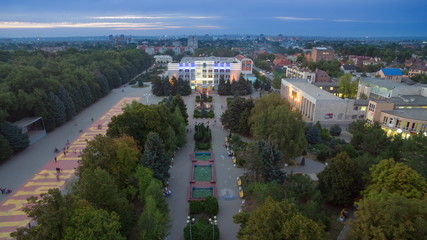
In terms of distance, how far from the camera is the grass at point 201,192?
24191 millimetres

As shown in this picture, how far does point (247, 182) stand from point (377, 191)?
1083cm

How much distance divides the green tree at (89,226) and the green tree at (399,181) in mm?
17091

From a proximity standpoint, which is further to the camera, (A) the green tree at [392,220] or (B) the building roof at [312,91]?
(B) the building roof at [312,91]

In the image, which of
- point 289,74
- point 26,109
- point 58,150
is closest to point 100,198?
point 58,150

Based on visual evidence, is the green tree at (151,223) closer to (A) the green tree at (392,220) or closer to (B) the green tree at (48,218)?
(B) the green tree at (48,218)

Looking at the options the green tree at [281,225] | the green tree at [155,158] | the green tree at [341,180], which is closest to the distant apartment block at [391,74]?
the green tree at [341,180]

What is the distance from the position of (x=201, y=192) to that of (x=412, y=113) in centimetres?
3284

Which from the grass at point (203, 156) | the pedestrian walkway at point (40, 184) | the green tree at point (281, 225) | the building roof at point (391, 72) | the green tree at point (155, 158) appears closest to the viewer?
the green tree at point (281, 225)

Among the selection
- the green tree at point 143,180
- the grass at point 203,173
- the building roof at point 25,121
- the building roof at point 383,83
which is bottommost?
the grass at point 203,173

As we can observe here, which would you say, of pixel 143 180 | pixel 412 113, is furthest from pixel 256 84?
pixel 143 180

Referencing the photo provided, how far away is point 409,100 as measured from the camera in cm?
4481

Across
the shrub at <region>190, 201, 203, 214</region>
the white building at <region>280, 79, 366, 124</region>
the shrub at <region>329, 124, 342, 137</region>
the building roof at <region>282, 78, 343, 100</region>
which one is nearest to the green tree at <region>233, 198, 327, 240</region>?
the shrub at <region>190, 201, 203, 214</region>

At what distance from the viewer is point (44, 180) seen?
26.2 m

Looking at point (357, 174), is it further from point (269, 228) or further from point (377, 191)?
point (269, 228)
